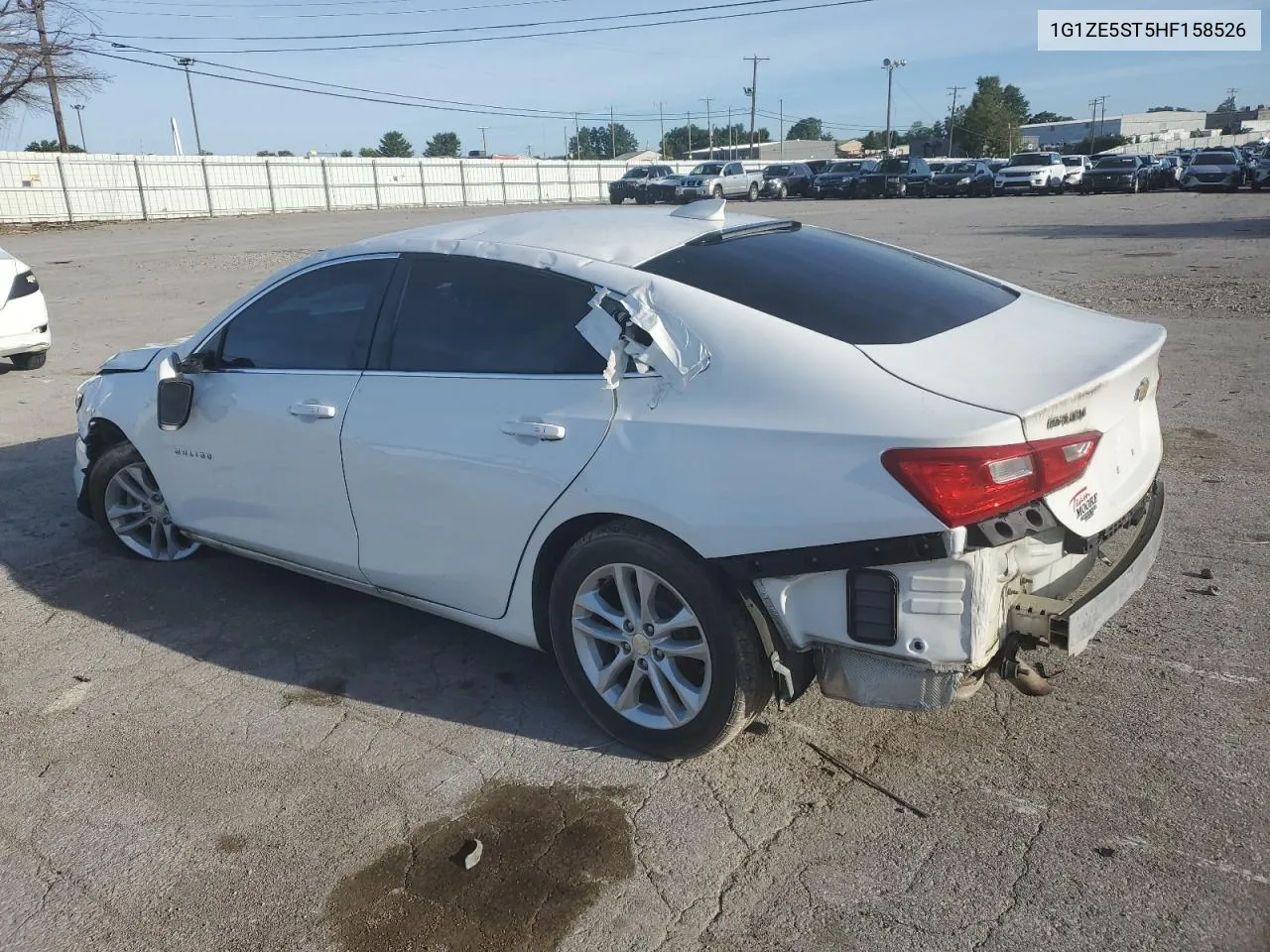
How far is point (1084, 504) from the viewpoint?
3.00 metres

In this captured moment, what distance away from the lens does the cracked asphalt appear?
272 centimetres

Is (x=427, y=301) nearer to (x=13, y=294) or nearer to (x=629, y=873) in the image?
(x=629, y=873)

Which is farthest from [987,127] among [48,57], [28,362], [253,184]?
[28,362]

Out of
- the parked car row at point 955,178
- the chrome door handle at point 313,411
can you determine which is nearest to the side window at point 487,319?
the chrome door handle at point 313,411

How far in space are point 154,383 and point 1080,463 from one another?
13.4ft

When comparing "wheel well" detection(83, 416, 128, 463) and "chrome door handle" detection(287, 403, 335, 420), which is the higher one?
"chrome door handle" detection(287, 403, 335, 420)

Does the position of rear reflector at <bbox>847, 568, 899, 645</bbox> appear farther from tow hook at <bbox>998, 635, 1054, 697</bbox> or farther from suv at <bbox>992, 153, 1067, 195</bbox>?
suv at <bbox>992, 153, 1067, 195</bbox>

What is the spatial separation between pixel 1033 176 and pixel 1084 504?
43819 millimetres

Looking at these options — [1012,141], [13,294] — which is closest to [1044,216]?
[13,294]

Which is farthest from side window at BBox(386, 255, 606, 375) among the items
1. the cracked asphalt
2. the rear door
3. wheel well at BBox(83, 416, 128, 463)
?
wheel well at BBox(83, 416, 128, 463)

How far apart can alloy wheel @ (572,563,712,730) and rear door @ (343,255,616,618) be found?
0.32m

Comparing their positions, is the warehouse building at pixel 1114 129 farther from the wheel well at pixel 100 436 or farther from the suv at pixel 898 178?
the wheel well at pixel 100 436

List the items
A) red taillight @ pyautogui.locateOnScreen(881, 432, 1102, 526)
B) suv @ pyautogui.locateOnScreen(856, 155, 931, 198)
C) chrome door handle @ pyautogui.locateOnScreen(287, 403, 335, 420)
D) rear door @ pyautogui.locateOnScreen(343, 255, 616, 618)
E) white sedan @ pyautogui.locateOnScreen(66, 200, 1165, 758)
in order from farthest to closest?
suv @ pyautogui.locateOnScreen(856, 155, 931, 198) → chrome door handle @ pyautogui.locateOnScreen(287, 403, 335, 420) → rear door @ pyautogui.locateOnScreen(343, 255, 616, 618) → white sedan @ pyautogui.locateOnScreen(66, 200, 1165, 758) → red taillight @ pyautogui.locateOnScreen(881, 432, 1102, 526)

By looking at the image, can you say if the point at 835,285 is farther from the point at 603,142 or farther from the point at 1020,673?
the point at 603,142
